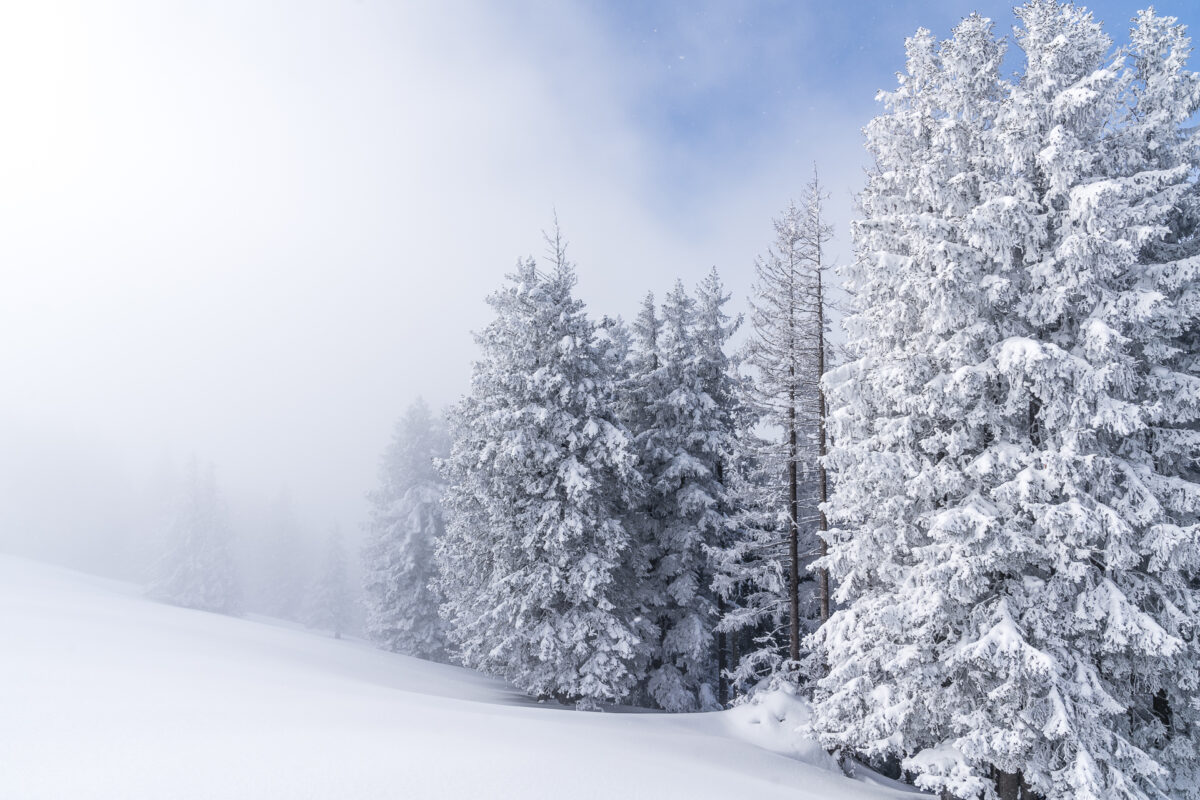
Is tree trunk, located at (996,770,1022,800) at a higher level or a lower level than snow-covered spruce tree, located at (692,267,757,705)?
lower

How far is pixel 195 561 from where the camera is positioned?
157 feet

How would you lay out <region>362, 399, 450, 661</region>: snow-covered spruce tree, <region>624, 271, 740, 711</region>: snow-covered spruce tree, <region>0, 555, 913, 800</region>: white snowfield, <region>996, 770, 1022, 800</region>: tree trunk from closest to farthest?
<region>0, 555, 913, 800</region>: white snowfield, <region>996, 770, 1022, 800</region>: tree trunk, <region>624, 271, 740, 711</region>: snow-covered spruce tree, <region>362, 399, 450, 661</region>: snow-covered spruce tree

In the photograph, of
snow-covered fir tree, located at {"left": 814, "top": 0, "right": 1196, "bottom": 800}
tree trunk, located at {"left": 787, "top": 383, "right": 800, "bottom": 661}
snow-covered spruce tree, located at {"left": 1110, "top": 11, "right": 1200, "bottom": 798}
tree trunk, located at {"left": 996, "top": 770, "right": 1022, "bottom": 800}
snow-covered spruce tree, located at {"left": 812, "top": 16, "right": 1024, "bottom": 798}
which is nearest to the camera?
snow-covered fir tree, located at {"left": 814, "top": 0, "right": 1196, "bottom": 800}

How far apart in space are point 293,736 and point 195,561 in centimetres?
4837

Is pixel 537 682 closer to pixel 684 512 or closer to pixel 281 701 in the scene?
pixel 684 512

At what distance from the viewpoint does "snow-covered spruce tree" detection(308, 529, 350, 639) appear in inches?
2308

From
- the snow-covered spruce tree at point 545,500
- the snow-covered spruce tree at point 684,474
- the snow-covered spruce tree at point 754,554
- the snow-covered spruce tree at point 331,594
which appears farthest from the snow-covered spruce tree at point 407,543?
the snow-covered spruce tree at point 331,594

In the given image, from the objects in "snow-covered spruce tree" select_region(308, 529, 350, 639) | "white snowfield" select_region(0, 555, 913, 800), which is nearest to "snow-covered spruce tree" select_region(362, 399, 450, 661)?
"white snowfield" select_region(0, 555, 913, 800)

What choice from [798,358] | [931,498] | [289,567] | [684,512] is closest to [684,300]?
[798,358]

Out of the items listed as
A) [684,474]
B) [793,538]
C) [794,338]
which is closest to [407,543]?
[684,474]

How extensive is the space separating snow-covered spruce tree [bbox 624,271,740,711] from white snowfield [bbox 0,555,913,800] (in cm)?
461

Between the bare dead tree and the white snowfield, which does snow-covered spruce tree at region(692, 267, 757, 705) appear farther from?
the white snowfield

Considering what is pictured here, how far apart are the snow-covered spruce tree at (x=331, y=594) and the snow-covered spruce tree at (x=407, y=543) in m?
26.8

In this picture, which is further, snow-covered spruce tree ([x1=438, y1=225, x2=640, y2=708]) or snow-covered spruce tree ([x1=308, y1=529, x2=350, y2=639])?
snow-covered spruce tree ([x1=308, y1=529, x2=350, y2=639])
